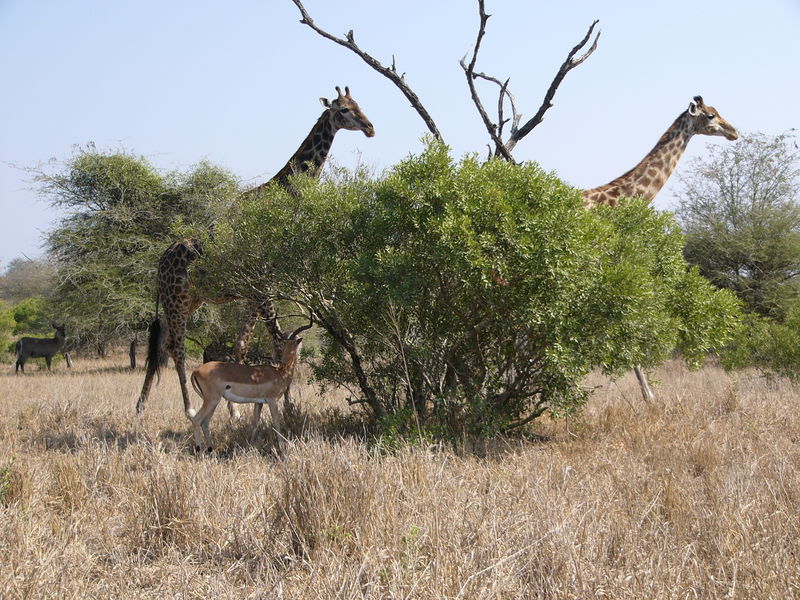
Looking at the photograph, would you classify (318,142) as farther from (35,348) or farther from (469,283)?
(35,348)

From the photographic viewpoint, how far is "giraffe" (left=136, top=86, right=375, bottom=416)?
10547 mm

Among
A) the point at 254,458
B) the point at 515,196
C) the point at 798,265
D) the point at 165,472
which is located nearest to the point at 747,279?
the point at 798,265

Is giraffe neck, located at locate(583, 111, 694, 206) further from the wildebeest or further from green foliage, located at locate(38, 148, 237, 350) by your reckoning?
the wildebeest

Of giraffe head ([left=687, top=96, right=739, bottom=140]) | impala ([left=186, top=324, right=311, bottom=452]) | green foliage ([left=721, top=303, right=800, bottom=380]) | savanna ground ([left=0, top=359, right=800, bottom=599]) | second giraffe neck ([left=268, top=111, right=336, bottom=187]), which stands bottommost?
savanna ground ([left=0, top=359, right=800, bottom=599])

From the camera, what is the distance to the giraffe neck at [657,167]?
11.8m

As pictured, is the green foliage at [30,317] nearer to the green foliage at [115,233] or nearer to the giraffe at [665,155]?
the green foliage at [115,233]

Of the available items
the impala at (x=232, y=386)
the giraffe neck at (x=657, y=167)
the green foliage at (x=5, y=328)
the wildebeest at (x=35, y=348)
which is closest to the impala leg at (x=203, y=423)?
the impala at (x=232, y=386)

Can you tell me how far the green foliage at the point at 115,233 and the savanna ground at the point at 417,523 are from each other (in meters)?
12.6

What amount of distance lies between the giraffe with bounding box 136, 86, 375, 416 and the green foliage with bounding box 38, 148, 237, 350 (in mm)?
8781

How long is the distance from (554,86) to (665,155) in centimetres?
263

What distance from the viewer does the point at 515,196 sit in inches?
276

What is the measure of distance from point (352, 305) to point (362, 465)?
2.43m

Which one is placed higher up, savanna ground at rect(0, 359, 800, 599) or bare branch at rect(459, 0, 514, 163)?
bare branch at rect(459, 0, 514, 163)

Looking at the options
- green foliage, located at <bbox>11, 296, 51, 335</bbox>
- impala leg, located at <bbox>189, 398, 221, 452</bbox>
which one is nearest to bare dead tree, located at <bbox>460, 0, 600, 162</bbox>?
impala leg, located at <bbox>189, 398, 221, 452</bbox>
